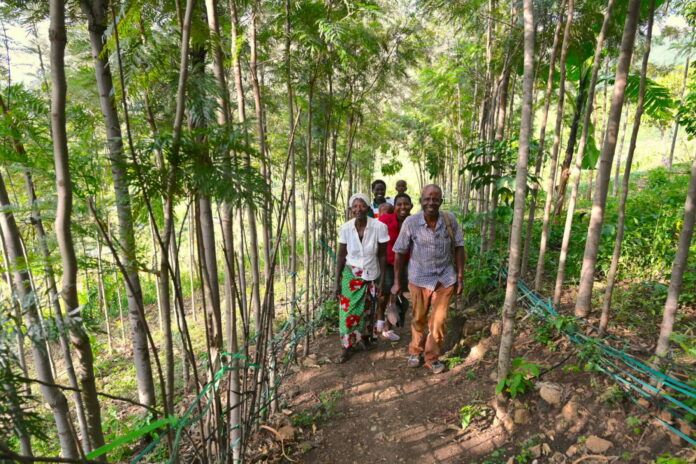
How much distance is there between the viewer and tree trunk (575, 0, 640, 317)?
237cm

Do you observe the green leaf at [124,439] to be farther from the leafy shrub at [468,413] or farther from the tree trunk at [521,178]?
the leafy shrub at [468,413]

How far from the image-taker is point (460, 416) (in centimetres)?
281

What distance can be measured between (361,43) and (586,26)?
2175 mm

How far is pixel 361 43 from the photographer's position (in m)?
4.00

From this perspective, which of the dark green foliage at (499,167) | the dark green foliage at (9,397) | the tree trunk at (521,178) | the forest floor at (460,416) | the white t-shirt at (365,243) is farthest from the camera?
the white t-shirt at (365,243)

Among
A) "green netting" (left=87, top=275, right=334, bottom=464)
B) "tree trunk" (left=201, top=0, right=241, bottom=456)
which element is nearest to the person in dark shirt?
"green netting" (left=87, top=275, right=334, bottom=464)

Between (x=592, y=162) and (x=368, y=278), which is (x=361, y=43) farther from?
(x=592, y=162)

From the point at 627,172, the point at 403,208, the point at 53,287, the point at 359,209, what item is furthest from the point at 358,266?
the point at 53,287

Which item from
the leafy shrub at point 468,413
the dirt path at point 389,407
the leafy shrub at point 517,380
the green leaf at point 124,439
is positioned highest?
the green leaf at point 124,439

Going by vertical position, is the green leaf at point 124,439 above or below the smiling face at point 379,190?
below

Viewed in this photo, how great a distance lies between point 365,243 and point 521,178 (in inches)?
67.0

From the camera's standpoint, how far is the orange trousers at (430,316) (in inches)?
129

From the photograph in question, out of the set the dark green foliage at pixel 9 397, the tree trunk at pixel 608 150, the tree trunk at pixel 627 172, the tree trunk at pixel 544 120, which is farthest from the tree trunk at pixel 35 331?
the tree trunk at pixel 544 120

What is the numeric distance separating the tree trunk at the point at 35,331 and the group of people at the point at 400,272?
2374 mm
